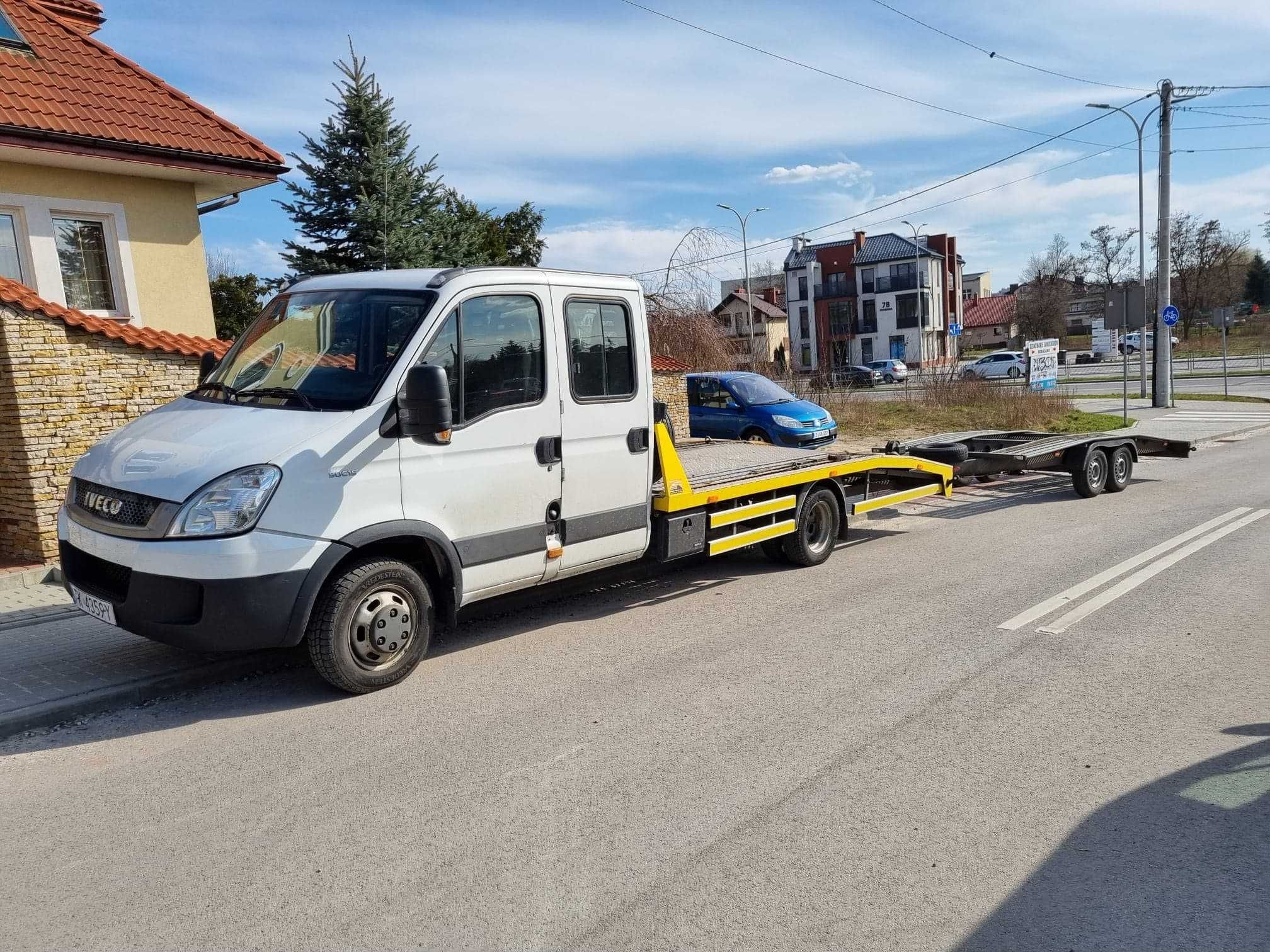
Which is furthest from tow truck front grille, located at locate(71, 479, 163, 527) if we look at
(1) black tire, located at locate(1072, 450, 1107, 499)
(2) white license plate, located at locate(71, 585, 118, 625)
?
(1) black tire, located at locate(1072, 450, 1107, 499)

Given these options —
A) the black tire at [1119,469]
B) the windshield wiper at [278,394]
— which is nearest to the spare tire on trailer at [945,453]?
the black tire at [1119,469]

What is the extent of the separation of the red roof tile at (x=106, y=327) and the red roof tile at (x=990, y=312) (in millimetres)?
85907

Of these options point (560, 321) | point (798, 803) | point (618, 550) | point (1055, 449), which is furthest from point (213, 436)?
point (1055, 449)

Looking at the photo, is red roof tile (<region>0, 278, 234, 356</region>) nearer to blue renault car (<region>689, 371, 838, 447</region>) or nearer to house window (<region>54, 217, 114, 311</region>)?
house window (<region>54, 217, 114, 311</region>)

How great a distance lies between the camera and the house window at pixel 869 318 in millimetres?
80500

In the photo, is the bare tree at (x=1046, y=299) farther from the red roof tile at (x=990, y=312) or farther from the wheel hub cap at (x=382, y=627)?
the wheel hub cap at (x=382, y=627)

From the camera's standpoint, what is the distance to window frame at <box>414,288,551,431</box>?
5543 mm

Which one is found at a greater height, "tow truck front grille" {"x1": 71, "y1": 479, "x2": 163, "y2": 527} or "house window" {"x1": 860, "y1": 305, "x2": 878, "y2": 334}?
"house window" {"x1": 860, "y1": 305, "x2": 878, "y2": 334}

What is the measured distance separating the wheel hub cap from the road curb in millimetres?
1044

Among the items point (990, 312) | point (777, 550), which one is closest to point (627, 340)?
point (777, 550)

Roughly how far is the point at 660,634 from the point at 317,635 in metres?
2.38

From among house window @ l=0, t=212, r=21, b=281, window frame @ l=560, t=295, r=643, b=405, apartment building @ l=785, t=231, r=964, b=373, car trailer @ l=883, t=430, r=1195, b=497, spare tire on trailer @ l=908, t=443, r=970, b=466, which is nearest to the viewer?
window frame @ l=560, t=295, r=643, b=405

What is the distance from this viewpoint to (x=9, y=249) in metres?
11.3

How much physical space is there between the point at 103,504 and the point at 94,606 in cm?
57
